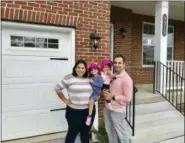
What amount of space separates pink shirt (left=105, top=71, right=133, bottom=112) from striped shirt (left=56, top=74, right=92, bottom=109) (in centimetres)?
40

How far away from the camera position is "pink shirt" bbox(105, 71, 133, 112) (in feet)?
14.4

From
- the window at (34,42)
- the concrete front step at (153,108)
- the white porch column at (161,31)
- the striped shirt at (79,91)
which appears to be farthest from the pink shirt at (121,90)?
the white porch column at (161,31)

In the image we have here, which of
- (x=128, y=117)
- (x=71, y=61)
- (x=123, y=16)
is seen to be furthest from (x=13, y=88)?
(x=123, y=16)

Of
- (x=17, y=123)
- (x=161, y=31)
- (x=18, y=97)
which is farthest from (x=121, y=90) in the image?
(x=161, y=31)

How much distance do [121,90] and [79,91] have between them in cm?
63

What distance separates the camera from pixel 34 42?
5391mm

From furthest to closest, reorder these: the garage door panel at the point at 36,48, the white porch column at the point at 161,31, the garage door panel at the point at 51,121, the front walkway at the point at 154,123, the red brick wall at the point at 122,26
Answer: the red brick wall at the point at 122,26 < the white porch column at the point at 161,31 < the front walkway at the point at 154,123 < the garage door panel at the point at 51,121 < the garage door panel at the point at 36,48

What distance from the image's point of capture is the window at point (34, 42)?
5.18m

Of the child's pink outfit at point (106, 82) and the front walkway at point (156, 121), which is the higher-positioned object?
the child's pink outfit at point (106, 82)

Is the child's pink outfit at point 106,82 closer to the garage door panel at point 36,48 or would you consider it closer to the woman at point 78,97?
the woman at point 78,97

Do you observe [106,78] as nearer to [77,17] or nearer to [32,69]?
[32,69]

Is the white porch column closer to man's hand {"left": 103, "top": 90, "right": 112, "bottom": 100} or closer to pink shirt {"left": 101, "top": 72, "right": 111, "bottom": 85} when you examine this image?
pink shirt {"left": 101, "top": 72, "right": 111, "bottom": 85}

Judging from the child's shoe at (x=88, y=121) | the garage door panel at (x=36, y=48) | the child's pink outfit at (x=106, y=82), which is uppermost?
the garage door panel at (x=36, y=48)

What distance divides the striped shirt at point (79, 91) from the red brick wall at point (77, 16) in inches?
59.1
